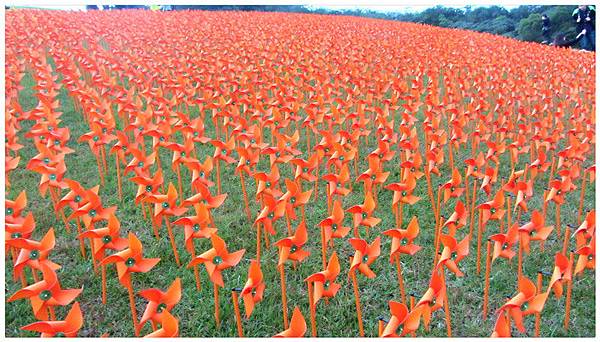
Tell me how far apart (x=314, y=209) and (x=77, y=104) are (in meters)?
3.19

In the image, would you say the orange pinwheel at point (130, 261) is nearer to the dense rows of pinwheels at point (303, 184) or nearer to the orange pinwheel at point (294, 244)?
the dense rows of pinwheels at point (303, 184)

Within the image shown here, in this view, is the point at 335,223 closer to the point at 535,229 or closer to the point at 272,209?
the point at 272,209

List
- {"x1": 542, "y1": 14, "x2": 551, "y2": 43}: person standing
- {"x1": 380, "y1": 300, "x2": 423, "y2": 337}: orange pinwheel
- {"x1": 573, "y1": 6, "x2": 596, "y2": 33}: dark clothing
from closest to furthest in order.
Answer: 1. {"x1": 380, "y1": 300, "x2": 423, "y2": 337}: orange pinwheel
2. {"x1": 573, "y1": 6, "x2": 596, "y2": 33}: dark clothing
3. {"x1": 542, "y1": 14, "x2": 551, "y2": 43}: person standing

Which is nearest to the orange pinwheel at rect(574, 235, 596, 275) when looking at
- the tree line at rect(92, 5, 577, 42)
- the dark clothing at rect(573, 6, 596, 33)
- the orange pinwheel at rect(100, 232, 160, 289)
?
the orange pinwheel at rect(100, 232, 160, 289)

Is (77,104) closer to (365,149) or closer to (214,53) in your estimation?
(214,53)

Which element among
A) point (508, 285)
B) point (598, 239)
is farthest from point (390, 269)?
point (598, 239)

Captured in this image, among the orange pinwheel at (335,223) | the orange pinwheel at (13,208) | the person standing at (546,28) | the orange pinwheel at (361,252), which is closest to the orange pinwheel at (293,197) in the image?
the orange pinwheel at (335,223)

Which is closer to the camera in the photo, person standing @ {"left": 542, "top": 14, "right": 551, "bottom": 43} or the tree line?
person standing @ {"left": 542, "top": 14, "right": 551, "bottom": 43}

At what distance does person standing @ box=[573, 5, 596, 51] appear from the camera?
393 inches

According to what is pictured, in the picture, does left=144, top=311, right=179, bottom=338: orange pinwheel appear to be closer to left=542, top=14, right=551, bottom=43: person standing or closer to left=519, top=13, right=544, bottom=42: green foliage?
left=542, top=14, right=551, bottom=43: person standing

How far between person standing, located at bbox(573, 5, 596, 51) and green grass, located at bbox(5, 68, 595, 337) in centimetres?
814

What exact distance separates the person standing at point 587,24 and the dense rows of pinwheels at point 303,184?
271 centimetres

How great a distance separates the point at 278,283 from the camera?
2.56 meters

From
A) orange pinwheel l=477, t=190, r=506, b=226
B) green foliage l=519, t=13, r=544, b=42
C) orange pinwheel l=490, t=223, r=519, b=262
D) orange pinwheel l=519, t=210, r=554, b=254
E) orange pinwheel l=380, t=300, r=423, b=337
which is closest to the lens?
orange pinwheel l=380, t=300, r=423, b=337
